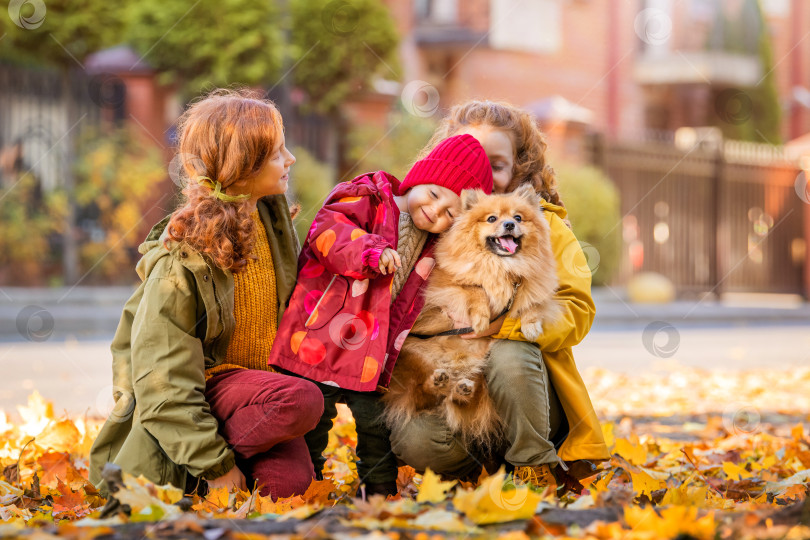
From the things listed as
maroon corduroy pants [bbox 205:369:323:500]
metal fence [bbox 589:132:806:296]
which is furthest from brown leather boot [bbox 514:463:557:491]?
metal fence [bbox 589:132:806:296]

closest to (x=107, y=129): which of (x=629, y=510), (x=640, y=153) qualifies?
(x=640, y=153)

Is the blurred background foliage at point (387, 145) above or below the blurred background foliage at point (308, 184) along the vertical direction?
above

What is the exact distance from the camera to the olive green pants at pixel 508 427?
2842mm

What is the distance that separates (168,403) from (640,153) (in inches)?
608

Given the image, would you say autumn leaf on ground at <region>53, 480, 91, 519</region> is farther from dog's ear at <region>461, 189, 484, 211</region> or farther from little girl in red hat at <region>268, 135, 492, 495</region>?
dog's ear at <region>461, 189, 484, 211</region>

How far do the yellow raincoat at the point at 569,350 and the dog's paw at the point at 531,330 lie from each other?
2 centimetres

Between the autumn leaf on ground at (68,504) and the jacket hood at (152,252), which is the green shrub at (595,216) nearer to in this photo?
the jacket hood at (152,252)

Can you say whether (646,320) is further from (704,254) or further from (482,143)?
(482,143)

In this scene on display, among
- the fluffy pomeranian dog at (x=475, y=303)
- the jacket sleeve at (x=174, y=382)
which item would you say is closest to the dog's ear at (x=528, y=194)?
the fluffy pomeranian dog at (x=475, y=303)

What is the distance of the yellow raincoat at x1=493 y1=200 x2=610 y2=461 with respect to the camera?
3.01 metres

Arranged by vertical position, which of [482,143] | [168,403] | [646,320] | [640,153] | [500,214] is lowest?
[646,320]

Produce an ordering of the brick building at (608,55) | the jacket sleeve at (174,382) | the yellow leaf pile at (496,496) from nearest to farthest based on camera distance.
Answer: the yellow leaf pile at (496,496), the jacket sleeve at (174,382), the brick building at (608,55)

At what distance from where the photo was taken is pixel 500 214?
305 cm

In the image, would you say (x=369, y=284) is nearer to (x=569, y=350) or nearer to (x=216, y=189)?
(x=216, y=189)
